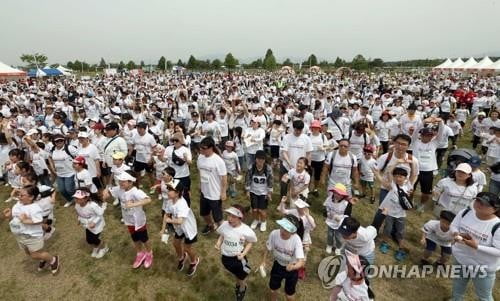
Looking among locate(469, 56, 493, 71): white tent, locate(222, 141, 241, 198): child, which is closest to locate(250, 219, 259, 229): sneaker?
locate(222, 141, 241, 198): child

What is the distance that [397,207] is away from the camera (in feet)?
17.5

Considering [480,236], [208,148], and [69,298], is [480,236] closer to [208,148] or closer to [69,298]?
[208,148]

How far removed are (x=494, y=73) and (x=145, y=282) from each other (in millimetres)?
54323

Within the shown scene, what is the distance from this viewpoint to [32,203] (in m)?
5.02

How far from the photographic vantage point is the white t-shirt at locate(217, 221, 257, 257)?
4104mm

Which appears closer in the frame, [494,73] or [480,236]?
[480,236]

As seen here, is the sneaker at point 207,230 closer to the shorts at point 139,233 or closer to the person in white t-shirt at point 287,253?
the shorts at point 139,233

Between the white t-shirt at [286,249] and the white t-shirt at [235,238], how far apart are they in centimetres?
30

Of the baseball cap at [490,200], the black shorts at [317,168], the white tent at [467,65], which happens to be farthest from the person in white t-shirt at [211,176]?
the white tent at [467,65]

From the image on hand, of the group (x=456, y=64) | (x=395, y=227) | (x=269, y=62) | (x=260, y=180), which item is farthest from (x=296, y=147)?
(x=269, y=62)

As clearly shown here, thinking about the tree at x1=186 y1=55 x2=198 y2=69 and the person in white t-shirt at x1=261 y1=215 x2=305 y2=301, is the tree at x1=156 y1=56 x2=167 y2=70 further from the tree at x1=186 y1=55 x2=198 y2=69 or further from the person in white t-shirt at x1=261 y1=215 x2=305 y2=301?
the person in white t-shirt at x1=261 y1=215 x2=305 y2=301

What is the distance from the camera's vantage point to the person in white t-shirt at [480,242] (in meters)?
3.57

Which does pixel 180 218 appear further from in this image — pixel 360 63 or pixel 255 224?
pixel 360 63

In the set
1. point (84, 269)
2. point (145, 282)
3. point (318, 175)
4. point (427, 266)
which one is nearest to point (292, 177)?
point (318, 175)
